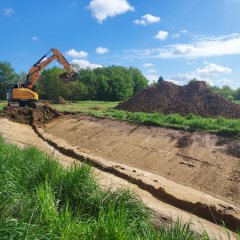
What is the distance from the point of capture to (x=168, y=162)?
46.7 feet

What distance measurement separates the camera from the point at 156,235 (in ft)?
17.3

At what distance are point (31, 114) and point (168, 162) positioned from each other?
14.0m

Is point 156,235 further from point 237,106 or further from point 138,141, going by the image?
point 237,106

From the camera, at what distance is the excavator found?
27.8 m

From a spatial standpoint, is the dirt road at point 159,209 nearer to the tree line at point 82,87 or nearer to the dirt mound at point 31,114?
the dirt mound at point 31,114

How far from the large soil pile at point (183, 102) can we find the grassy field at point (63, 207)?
17359 mm

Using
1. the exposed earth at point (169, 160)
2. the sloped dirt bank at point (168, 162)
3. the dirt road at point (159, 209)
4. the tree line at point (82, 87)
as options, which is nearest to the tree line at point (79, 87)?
the tree line at point (82, 87)

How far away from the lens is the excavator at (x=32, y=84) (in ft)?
91.2

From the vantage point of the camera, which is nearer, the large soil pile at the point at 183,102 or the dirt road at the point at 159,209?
the dirt road at the point at 159,209

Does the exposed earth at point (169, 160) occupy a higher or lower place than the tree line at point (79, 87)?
lower

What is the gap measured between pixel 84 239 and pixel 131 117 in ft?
55.1

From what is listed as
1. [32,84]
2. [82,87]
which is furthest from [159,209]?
[82,87]

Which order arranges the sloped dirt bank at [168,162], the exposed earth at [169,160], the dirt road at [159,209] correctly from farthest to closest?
→ the exposed earth at [169,160] → the sloped dirt bank at [168,162] → the dirt road at [159,209]

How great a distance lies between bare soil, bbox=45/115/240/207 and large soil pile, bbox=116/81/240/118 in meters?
6.92
